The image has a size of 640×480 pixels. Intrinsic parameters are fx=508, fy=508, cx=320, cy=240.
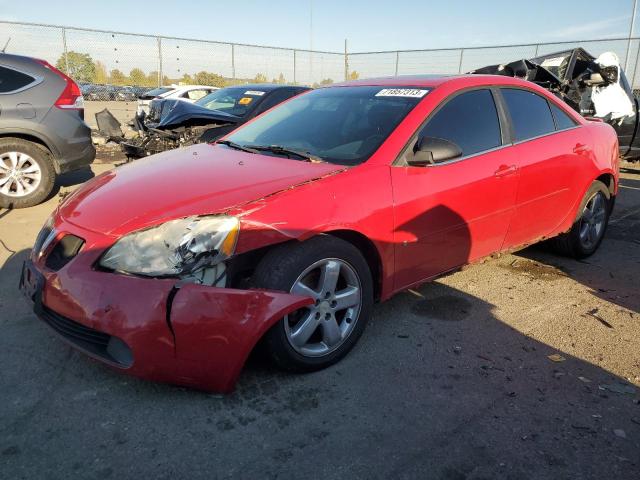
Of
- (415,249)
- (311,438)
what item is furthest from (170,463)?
(415,249)

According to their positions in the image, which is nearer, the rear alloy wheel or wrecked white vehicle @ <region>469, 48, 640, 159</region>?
the rear alloy wheel

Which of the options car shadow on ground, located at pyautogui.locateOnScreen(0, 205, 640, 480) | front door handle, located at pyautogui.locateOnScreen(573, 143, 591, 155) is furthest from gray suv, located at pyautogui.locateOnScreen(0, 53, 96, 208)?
front door handle, located at pyautogui.locateOnScreen(573, 143, 591, 155)

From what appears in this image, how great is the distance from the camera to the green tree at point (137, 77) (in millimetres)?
16266

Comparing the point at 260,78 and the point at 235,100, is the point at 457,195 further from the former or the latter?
the point at 260,78

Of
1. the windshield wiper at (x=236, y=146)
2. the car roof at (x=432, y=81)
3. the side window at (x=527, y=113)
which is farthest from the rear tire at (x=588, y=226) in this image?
the windshield wiper at (x=236, y=146)

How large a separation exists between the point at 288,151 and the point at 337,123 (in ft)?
1.59

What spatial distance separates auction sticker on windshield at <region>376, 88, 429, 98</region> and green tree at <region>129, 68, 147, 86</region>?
47.2ft

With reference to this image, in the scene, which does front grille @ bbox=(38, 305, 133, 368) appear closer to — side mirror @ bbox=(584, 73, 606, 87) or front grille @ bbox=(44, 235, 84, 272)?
Answer: front grille @ bbox=(44, 235, 84, 272)

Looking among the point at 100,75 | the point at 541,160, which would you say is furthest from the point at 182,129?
the point at 100,75

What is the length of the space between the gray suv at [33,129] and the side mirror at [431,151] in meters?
4.89

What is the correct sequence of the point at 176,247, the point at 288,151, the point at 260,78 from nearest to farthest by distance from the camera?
1. the point at 176,247
2. the point at 288,151
3. the point at 260,78

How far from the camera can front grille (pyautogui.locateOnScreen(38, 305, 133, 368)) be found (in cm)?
236

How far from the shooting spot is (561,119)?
435 cm

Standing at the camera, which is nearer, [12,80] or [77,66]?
[12,80]
